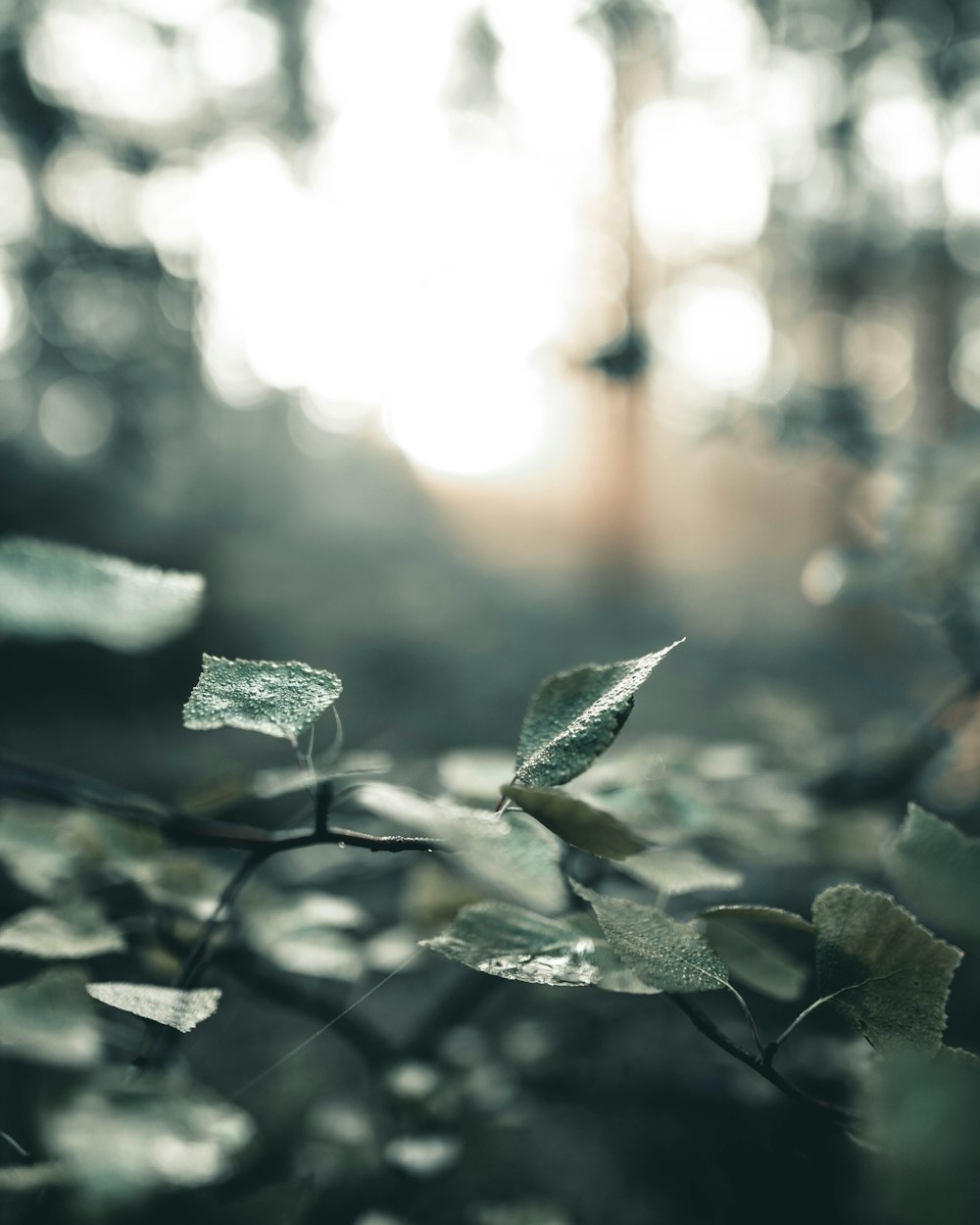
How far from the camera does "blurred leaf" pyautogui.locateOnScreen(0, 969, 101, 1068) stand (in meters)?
0.27

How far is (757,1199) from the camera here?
514 millimetres

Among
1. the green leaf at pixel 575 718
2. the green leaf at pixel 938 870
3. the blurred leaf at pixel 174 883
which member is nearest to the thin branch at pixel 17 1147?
the blurred leaf at pixel 174 883

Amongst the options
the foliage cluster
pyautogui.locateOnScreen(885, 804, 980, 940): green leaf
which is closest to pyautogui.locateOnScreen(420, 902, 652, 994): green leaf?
the foliage cluster

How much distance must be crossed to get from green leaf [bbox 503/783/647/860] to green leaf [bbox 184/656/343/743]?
0.08 metres

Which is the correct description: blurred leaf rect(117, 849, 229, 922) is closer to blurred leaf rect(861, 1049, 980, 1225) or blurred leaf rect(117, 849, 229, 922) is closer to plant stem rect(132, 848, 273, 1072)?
plant stem rect(132, 848, 273, 1072)

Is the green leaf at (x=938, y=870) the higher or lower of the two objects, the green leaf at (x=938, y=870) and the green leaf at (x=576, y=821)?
the lower

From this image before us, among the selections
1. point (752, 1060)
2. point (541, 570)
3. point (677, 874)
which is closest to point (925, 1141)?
point (752, 1060)

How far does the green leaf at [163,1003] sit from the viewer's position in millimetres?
244

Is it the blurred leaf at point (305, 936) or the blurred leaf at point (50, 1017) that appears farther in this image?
the blurred leaf at point (305, 936)

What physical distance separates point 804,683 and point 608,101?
3821mm

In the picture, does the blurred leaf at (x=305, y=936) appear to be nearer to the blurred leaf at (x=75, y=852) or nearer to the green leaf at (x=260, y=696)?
the blurred leaf at (x=75, y=852)

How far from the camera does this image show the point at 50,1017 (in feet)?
0.92

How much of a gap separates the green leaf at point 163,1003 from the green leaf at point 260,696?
0.29ft

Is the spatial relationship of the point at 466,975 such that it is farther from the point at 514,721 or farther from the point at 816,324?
the point at 816,324
